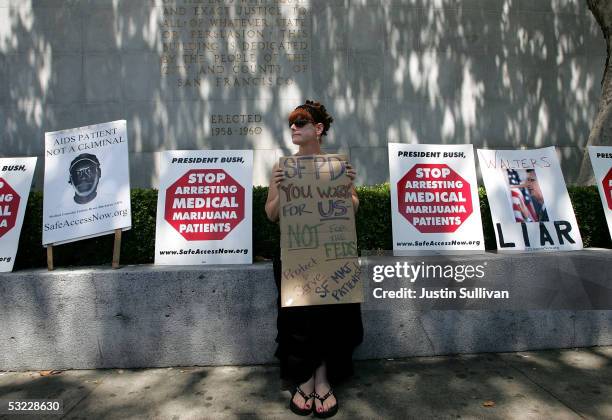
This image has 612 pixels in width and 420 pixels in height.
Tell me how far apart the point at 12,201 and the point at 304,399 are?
3216mm

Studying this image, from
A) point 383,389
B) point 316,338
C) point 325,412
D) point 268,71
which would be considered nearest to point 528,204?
point 383,389

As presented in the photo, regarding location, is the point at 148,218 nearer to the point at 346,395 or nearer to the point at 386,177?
the point at 346,395

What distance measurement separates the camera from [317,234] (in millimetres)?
2936

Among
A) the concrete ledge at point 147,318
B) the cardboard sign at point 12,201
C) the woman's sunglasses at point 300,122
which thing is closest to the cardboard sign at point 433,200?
the concrete ledge at point 147,318

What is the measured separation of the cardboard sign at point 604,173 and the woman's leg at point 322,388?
10.9 feet

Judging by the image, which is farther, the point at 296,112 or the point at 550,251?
the point at 550,251

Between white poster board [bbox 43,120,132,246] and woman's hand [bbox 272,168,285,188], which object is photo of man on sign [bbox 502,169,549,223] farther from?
white poster board [bbox 43,120,132,246]

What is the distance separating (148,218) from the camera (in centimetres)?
403

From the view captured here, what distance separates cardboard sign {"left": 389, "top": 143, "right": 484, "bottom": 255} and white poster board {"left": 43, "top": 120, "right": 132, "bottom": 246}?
8.42 feet

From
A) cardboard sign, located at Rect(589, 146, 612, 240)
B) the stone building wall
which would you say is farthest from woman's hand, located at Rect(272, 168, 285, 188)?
the stone building wall

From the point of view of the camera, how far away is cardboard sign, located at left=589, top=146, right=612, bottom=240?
4289mm

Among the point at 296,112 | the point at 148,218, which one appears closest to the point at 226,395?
the point at 148,218

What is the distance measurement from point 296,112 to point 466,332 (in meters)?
2.56

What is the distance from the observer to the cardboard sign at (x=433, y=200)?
4.03 meters
